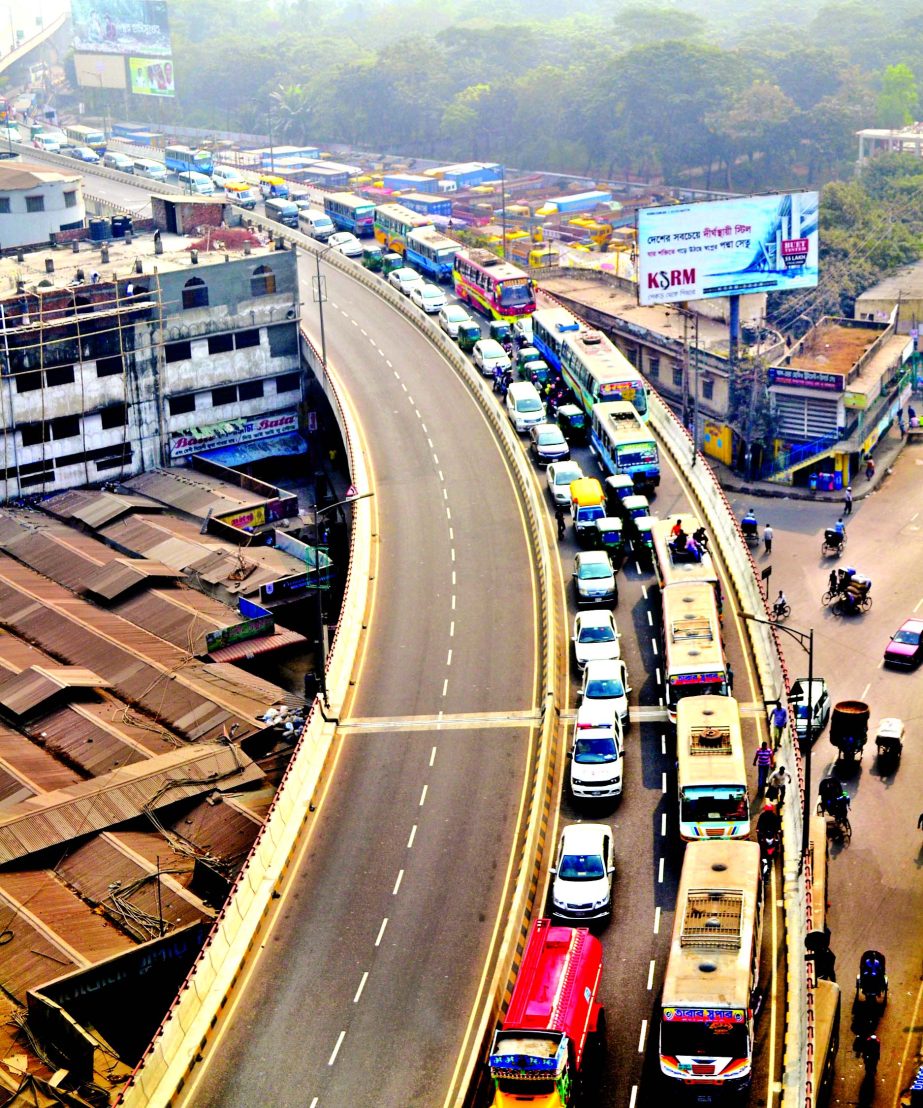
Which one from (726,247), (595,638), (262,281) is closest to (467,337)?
(262,281)

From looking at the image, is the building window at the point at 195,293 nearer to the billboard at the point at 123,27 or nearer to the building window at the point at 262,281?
the building window at the point at 262,281

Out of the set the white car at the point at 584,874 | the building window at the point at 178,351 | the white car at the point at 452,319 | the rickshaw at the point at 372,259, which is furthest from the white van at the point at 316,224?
the white car at the point at 584,874

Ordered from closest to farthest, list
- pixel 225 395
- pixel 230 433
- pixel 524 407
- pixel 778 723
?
pixel 778 723 → pixel 524 407 → pixel 230 433 → pixel 225 395

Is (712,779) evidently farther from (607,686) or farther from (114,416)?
(114,416)

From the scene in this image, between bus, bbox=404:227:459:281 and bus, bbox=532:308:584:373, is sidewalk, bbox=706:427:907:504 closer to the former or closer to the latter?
Answer: bus, bbox=532:308:584:373

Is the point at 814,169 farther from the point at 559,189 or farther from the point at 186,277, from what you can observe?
the point at 186,277

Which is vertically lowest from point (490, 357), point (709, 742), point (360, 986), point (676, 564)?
point (360, 986)
